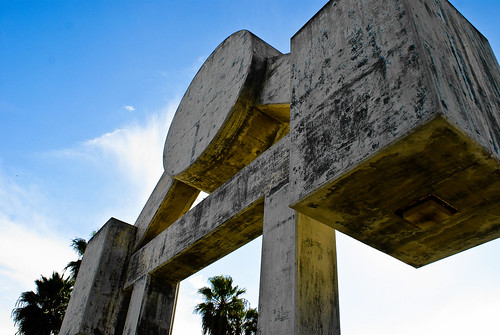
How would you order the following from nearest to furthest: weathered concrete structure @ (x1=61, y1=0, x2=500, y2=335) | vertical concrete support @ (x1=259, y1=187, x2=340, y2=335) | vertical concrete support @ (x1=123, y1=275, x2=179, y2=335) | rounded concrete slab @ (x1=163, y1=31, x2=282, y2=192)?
1. weathered concrete structure @ (x1=61, y1=0, x2=500, y2=335)
2. vertical concrete support @ (x1=259, y1=187, x2=340, y2=335)
3. rounded concrete slab @ (x1=163, y1=31, x2=282, y2=192)
4. vertical concrete support @ (x1=123, y1=275, x2=179, y2=335)

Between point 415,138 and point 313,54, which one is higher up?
point 313,54

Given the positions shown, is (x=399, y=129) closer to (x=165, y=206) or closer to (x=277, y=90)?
(x=277, y=90)

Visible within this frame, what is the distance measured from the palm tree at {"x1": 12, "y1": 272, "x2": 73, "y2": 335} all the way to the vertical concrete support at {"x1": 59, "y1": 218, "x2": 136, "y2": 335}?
19.2 feet

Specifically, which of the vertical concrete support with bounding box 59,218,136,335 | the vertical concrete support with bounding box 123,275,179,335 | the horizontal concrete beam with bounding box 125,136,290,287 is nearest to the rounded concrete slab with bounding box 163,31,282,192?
the horizontal concrete beam with bounding box 125,136,290,287

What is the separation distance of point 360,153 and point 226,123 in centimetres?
391

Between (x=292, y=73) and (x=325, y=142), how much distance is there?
1480 mm

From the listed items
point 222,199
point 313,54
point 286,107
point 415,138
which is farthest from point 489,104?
point 222,199

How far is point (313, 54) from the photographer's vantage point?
5.36 meters

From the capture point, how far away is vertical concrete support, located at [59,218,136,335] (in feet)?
29.5

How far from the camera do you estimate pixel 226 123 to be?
299 inches

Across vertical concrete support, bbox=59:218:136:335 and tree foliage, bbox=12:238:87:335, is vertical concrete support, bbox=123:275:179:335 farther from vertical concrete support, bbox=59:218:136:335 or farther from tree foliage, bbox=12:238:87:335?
tree foliage, bbox=12:238:87:335

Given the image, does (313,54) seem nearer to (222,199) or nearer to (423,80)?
(423,80)

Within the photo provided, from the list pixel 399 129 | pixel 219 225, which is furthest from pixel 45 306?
pixel 399 129

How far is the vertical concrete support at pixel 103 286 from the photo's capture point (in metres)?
8.98
